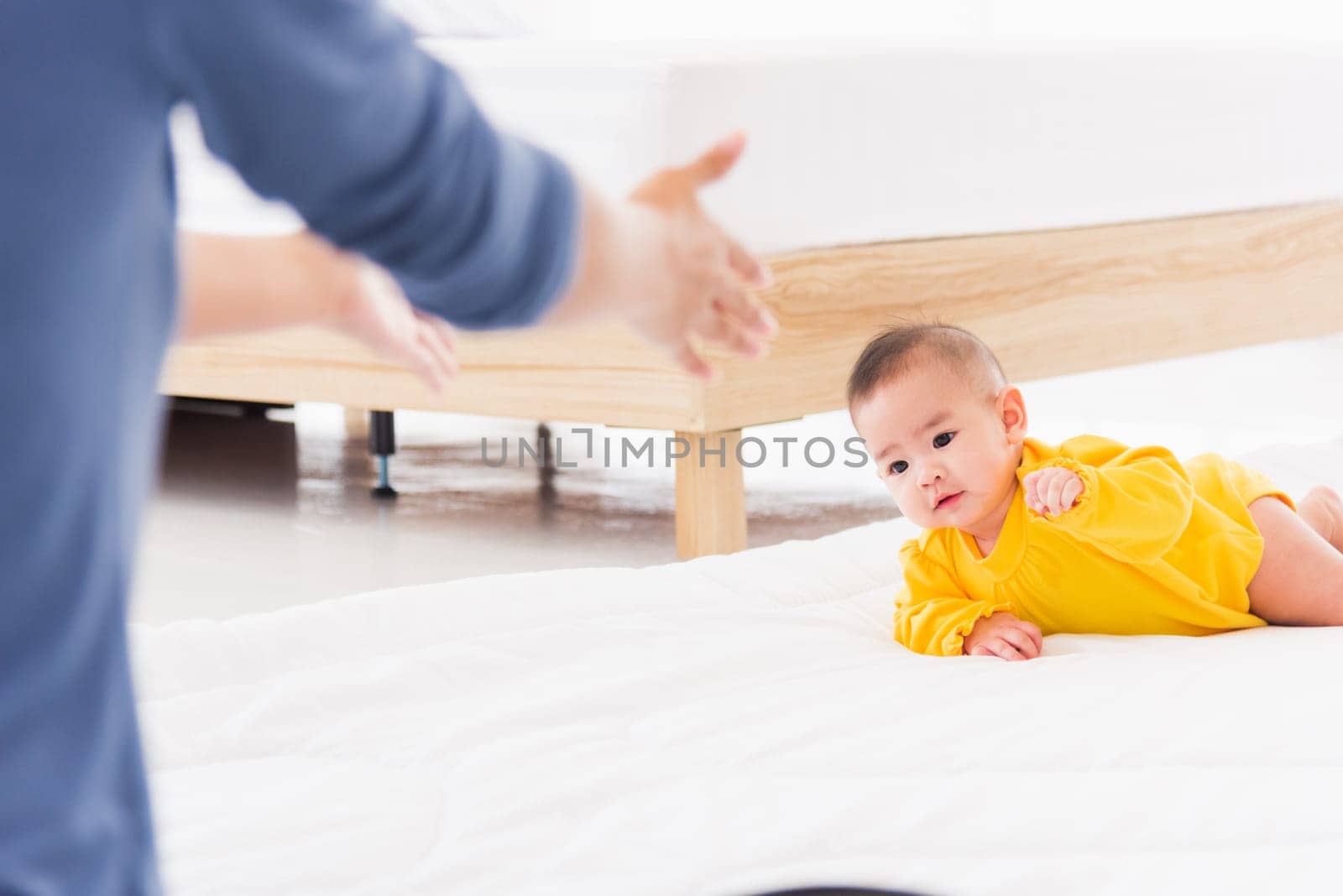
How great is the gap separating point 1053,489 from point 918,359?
0.13m

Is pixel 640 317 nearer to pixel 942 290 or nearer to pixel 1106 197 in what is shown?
pixel 942 290

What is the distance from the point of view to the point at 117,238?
0.33 m

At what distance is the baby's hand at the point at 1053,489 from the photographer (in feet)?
3.52

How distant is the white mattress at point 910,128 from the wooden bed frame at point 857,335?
0.04 metres

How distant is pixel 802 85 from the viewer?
5.52 ft

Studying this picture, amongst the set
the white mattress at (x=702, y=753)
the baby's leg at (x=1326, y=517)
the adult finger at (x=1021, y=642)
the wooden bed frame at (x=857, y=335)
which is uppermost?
the wooden bed frame at (x=857, y=335)

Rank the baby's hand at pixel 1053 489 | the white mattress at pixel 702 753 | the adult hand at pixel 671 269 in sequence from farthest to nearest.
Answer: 1. the baby's hand at pixel 1053 489
2. the white mattress at pixel 702 753
3. the adult hand at pixel 671 269

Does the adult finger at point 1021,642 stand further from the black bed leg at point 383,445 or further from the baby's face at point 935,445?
the black bed leg at point 383,445

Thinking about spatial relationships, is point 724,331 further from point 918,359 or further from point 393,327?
point 918,359

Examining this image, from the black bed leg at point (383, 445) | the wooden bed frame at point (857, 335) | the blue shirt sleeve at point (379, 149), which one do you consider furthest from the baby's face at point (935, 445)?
the black bed leg at point (383, 445)

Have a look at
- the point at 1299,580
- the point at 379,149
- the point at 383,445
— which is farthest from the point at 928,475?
the point at 383,445

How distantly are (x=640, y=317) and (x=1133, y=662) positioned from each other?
0.67 m

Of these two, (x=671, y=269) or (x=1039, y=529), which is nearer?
(x=671, y=269)

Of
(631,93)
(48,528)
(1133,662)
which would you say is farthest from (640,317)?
(631,93)
